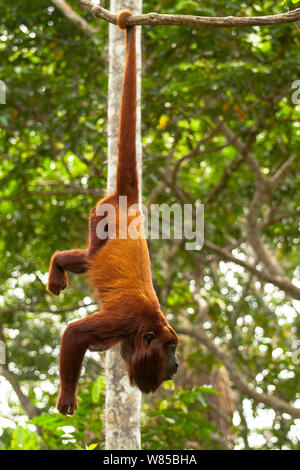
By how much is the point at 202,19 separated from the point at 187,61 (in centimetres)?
414

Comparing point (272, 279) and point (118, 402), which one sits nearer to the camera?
point (118, 402)

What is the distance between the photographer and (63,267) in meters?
4.40

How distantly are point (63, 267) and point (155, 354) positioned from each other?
1.14 metres

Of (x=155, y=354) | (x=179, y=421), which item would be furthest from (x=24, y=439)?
(x=155, y=354)

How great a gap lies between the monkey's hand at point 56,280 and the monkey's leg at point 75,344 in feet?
2.61

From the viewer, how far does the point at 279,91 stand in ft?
25.5

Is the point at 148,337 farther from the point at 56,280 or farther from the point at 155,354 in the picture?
the point at 56,280

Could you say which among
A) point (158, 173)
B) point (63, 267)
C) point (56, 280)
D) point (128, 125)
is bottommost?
point (56, 280)

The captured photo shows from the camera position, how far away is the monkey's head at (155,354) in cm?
363

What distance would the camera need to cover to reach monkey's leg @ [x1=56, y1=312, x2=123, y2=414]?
3576mm

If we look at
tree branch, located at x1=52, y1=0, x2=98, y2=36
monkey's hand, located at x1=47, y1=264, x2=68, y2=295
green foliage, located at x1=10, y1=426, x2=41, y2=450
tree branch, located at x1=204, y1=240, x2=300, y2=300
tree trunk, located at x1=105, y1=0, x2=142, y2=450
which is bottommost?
green foliage, located at x1=10, y1=426, x2=41, y2=450

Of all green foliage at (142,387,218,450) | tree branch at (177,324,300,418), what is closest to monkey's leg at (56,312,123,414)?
green foliage at (142,387,218,450)

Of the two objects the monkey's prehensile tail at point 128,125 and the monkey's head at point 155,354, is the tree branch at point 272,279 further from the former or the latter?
the monkey's head at point 155,354

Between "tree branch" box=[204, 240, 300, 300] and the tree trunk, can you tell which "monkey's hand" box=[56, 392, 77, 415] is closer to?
the tree trunk
